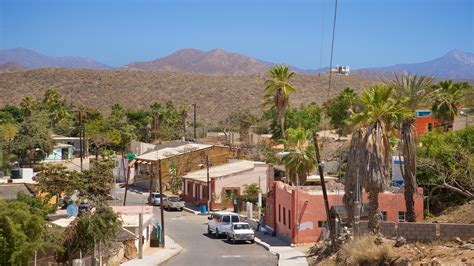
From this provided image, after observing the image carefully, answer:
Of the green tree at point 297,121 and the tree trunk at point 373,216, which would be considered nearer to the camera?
the tree trunk at point 373,216

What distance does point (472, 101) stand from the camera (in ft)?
249

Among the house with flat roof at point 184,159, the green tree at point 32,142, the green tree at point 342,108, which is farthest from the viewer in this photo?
the green tree at point 342,108

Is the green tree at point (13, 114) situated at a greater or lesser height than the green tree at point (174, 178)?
greater

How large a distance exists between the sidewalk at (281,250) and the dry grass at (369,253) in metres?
7.10

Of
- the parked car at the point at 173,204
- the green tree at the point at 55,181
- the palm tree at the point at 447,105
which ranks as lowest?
the parked car at the point at 173,204

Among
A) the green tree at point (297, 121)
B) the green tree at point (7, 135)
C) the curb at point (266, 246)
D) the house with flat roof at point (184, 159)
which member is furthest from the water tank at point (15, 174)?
the green tree at point (297, 121)

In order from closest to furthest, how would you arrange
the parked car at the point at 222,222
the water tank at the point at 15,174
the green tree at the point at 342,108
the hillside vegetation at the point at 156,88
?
1. the parked car at the point at 222,222
2. the water tank at the point at 15,174
3. the green tree at the point at 342,108
4. the hillside vegetation at the point at 156,88

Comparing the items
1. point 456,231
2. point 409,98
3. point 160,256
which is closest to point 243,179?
point 160,256

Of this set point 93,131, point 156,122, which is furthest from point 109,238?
point 156,122

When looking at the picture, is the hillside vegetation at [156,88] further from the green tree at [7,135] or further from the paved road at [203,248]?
the paved road at [203,248]

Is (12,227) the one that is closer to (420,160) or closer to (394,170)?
(420,160)

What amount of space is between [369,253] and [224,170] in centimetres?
4132

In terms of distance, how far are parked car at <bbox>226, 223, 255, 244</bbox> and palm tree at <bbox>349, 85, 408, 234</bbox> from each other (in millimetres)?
13706

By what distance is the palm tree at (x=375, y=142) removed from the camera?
3509 cm
